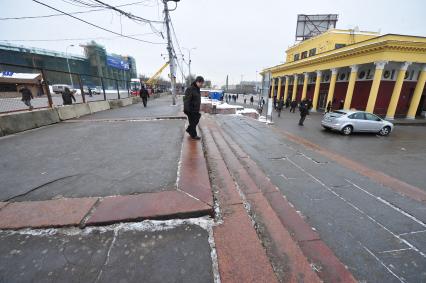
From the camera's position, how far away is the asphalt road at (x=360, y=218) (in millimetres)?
2031

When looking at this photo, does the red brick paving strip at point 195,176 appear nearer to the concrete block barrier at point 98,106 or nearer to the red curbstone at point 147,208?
the red curbstone at point 147,208

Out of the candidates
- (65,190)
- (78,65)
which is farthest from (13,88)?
(78,65)

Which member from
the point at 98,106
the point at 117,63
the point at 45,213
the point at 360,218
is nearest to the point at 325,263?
the point at 360,218

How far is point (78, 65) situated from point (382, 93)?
94.4 metres

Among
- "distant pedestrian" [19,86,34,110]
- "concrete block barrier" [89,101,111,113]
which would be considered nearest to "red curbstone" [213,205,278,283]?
"distant pedestrian" [19,86,34,110]

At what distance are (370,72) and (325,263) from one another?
25529 mm

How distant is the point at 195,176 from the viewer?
3068 millimetres

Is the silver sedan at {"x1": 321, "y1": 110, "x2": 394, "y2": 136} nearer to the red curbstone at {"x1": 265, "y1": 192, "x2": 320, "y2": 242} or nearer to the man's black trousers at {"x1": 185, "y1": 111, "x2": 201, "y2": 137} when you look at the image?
the man's black trousers at {"x1": 185, "y1": 111, "x2": 201, "y2": 137}

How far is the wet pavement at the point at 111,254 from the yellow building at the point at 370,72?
595 inches

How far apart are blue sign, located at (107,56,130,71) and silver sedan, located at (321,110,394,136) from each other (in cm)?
9270

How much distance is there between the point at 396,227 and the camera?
273 centimetres

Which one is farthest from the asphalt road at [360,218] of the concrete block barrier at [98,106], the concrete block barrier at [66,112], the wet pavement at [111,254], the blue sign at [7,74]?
the concrete block barrier at [98,106]

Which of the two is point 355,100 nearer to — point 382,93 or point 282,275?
point 382,93

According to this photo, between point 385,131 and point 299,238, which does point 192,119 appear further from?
point 385,131
